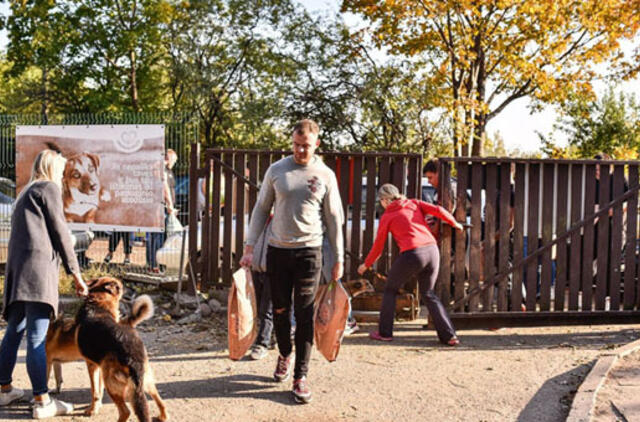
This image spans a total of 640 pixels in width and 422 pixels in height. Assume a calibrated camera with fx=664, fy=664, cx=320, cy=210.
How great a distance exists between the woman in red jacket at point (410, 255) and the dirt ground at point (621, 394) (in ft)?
5.36

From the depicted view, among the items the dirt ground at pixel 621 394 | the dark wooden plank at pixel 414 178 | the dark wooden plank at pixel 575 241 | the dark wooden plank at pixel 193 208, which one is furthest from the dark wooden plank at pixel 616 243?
the dark wooden plank at pixel 193 208

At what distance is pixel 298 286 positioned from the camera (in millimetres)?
5129

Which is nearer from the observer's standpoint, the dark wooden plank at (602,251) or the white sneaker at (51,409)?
the white sneaker at (51,409)

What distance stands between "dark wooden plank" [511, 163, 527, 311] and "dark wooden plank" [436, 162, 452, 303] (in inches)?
29.2

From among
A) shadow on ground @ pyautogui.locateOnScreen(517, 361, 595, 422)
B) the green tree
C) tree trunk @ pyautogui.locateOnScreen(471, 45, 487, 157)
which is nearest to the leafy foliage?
tree trunk @ pyautogui.locateOnScreen(471, 45, 487, 157)

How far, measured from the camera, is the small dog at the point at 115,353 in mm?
4195

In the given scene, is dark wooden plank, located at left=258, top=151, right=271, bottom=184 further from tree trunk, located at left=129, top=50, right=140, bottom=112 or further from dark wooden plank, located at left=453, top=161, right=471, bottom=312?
tree trunk, located at left=129, top=50, right=140, bottom=112

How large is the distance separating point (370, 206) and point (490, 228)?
1.38 metres

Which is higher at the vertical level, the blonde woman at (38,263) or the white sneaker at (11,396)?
the blonde woman at (38,263)

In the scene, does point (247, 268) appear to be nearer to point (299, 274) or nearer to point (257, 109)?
point (299, 274)

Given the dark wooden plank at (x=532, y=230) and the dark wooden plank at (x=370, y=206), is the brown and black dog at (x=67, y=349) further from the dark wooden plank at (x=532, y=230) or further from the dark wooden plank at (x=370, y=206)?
the dark wooden plank at (x=532, y=230)

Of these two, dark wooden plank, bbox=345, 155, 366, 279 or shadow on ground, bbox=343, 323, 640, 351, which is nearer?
shadow on ground, bbox=343, 323, 640, 351

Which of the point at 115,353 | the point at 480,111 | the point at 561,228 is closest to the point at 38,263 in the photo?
the point at 115,353

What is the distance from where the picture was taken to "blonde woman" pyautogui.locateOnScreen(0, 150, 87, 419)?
456cm
